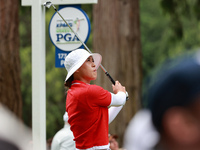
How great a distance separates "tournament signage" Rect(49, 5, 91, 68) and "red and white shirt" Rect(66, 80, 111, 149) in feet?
6.89

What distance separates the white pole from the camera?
5.85m

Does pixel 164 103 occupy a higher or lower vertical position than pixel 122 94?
higher

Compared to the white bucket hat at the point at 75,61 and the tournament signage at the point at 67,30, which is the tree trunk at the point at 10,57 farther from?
the white bucket hat at the point at 75,61

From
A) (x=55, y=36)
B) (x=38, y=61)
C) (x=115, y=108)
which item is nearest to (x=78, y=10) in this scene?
(x=55, y=36)

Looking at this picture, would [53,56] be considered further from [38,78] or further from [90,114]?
[90,114]

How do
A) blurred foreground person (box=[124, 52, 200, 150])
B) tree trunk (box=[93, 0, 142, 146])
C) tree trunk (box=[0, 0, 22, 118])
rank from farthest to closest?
tree trunk (box=[0, 0, 22, 118])
tree trunk (box=[93, 0, 142, 146])
blurred foreground person (box=[124, 52, 200, 150])

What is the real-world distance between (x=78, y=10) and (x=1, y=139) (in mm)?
4940

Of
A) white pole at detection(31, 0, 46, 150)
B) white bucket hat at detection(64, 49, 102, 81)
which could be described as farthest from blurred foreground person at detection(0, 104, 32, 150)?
white pole at detection(31, 0, 46, 150)

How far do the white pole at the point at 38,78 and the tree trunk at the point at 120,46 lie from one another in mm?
3893

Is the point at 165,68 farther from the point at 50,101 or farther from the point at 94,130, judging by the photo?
the point at 50,101

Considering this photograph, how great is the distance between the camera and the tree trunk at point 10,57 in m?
10.6

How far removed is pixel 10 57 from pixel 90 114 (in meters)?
6.99

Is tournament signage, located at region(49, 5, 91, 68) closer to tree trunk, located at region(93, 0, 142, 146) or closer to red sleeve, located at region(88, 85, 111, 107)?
red sleeve, located at region(88, 85, 111, 107)

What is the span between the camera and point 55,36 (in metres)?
6.35
